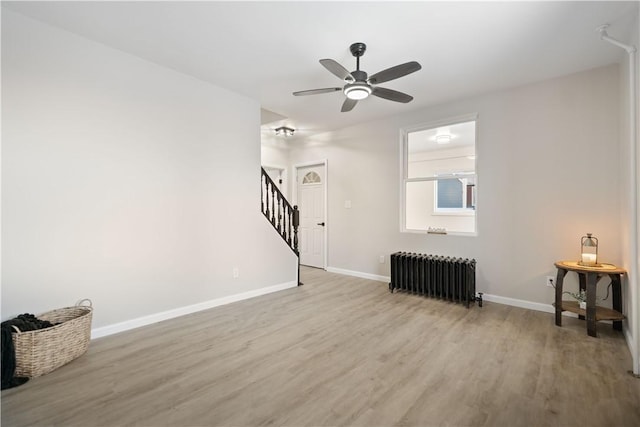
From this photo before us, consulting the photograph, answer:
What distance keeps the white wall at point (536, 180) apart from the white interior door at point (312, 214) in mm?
1695

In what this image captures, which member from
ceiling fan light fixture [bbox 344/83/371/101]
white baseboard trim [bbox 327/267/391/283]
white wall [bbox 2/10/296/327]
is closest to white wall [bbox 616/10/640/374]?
ceiling fan light fixture [bbox 344/83/371/101]

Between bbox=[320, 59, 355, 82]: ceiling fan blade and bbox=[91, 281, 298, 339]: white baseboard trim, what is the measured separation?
3.04m

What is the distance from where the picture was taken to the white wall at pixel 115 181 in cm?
242

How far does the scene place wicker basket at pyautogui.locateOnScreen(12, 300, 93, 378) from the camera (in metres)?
2.11

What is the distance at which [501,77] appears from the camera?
3.46 meters

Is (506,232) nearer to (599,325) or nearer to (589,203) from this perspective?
(589,203)

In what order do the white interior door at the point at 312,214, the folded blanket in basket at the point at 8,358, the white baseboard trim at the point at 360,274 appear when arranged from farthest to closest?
the white interior door at the point at 312,214
the white baseboard trim at the point at 360,274
the folded blanket in basket at the point at 8,358

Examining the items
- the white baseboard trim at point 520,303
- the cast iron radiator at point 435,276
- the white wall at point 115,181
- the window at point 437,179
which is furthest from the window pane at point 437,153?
the white wall at point 115,181

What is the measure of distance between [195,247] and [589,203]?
15.1 feet

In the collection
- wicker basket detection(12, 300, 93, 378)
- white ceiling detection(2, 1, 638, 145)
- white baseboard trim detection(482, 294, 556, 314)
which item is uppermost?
white ceiling detection(2, 1, 638, 145)

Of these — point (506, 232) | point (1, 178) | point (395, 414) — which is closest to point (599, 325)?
point (506, 232)

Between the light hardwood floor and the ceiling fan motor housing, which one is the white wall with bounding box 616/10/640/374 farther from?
the ceiling fan motor housing

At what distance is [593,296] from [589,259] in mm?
412

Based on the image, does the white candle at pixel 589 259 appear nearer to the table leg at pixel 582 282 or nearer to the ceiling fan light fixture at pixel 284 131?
the table leg at pixel 582 282
